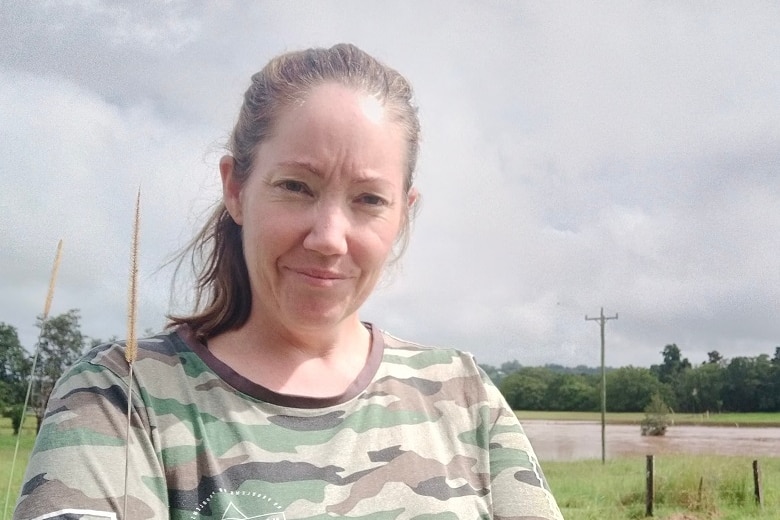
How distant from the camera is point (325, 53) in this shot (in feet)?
4.62

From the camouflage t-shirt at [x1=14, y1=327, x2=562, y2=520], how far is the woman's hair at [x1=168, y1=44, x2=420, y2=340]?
0.36 feet

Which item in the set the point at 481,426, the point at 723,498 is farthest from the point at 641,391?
the point at 481,426

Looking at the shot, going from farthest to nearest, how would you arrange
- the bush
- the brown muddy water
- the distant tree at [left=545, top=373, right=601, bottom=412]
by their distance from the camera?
the distant tree at [left=545, top=373, right=601, bottom=412]
the bush
the brown muddy water

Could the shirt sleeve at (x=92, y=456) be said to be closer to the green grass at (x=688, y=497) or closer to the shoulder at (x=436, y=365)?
the shoulder at (x=436, y=365)

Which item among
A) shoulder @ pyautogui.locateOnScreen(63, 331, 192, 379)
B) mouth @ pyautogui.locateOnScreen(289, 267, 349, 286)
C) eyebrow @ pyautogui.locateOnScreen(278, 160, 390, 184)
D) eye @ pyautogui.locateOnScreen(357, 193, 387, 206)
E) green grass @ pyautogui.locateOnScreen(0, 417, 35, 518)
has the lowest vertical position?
green grass @ pyautogui.locateOnScreen(0, 417, 35, 518)

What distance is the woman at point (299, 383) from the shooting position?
1.07m

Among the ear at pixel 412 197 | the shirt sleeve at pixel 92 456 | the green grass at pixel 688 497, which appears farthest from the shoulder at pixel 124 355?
the green grass at pixel 688 497

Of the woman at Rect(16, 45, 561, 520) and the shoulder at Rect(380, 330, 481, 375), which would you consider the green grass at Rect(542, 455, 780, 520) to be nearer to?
the shoulder at Rect(380, 330, 481, 375)

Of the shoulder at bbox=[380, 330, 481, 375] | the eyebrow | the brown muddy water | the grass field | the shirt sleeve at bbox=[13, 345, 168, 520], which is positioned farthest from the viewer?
the brown muddy water

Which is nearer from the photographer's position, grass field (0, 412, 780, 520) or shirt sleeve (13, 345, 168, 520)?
shirt sleeve (13, 345, 168, 520)

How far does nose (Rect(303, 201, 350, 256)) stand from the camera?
1.22m

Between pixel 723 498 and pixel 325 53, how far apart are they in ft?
38.3

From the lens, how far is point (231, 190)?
54.0 inches

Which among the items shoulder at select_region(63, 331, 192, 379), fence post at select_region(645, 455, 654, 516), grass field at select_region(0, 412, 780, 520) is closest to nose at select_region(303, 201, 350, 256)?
shoulder at select_region(63, 331, 192, 379)
